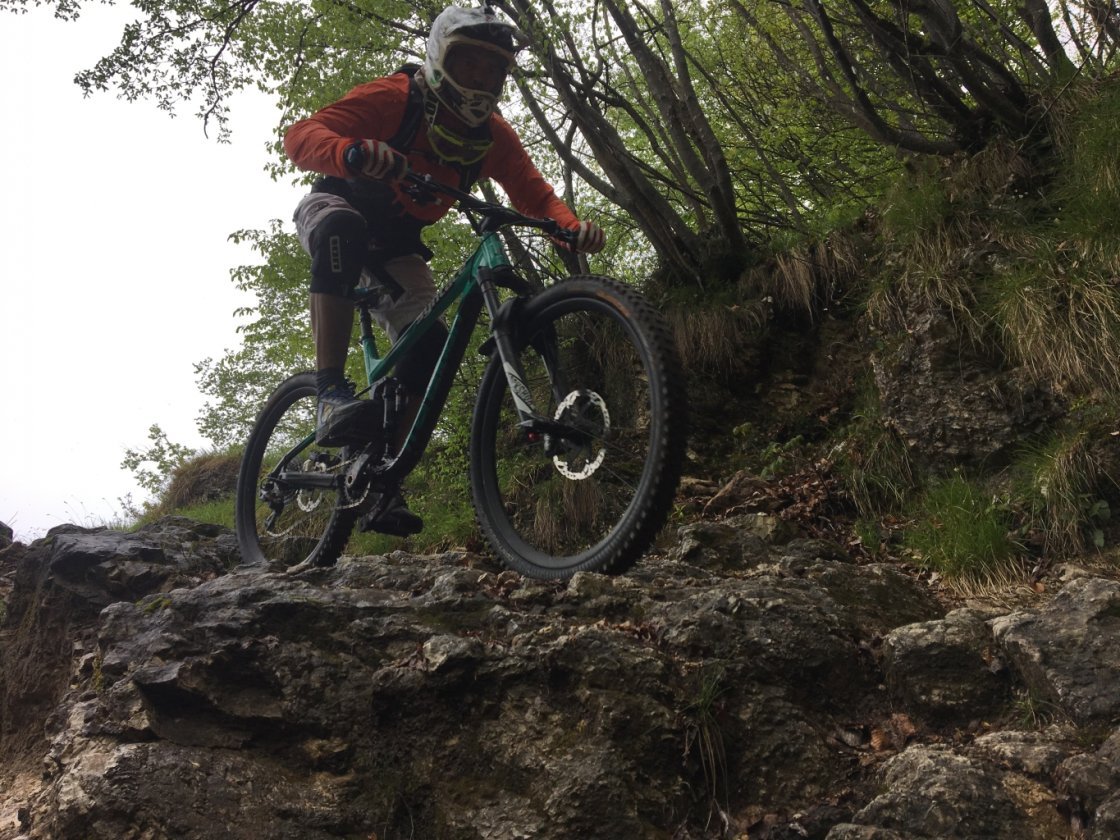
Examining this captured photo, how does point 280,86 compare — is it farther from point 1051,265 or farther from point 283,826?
point 283,826

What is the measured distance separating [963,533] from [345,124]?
11.1ft

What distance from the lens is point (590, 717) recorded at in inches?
89.7

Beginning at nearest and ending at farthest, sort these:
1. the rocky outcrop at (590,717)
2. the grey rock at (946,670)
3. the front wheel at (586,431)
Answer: the rocky outcrop at (590,717)
the grey rock at (946,670)
the front wheel at (586,431)

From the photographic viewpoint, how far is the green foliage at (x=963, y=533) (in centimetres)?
354

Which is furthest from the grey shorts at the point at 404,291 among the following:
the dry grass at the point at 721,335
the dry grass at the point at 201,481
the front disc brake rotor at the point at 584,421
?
the dry grass at the point at 201,481

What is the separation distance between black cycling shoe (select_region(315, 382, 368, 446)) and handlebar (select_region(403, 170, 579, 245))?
3.53ft

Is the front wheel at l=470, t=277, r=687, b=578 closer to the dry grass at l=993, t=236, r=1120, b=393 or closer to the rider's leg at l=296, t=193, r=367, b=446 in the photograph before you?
the rider's leg at l=296, t=193, r=367, b=446

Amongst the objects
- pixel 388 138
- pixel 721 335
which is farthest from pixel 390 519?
pixel 721 335

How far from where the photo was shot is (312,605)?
9.51 feet

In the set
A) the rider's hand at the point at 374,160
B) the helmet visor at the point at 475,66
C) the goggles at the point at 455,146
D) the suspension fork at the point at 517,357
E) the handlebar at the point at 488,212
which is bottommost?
the suspension fork at the point at 517,357

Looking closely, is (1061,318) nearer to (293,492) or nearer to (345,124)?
(345,124)

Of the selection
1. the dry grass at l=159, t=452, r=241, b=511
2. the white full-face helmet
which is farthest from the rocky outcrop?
the dry grass at l=159, t=452, r=241, b=511

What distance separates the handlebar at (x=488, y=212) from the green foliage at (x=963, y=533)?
2234 millimetres

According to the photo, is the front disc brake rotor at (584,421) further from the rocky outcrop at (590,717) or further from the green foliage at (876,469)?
the green foliage at (876,469)
